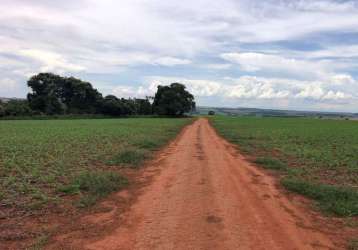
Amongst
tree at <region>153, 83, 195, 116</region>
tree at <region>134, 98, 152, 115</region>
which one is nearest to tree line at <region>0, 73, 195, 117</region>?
tree at <region>153, 83, 195, 116</region>

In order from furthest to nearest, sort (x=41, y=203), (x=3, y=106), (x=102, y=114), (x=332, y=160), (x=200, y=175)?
(x=102, y=114)
(x=3, y=106)
(x=332, y=160)
(x=200, y=175)
(x=41, y=203)

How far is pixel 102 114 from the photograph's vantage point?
348ft

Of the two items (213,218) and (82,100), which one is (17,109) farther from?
(213,218)

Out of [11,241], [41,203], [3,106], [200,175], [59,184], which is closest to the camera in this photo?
[11,241]

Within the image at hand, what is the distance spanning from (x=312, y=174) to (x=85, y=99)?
101 m

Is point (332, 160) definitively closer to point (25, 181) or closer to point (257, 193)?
point (257, 193)

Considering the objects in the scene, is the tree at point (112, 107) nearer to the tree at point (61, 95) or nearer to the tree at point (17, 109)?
the tree at point (61, 95)

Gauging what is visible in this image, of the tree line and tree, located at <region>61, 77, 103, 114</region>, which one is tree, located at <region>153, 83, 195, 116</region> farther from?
tree, located at <region>61, 77, 103, 114</region>

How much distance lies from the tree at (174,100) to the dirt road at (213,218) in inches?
3804

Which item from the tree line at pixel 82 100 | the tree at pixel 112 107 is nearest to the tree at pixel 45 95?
the tree line at pixel 82 100

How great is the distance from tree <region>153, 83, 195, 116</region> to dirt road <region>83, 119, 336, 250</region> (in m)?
96.6

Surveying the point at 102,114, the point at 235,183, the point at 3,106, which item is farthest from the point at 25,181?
the point at 102,114

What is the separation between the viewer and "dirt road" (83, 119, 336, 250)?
591 centimetres

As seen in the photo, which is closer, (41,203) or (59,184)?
(41,203)
